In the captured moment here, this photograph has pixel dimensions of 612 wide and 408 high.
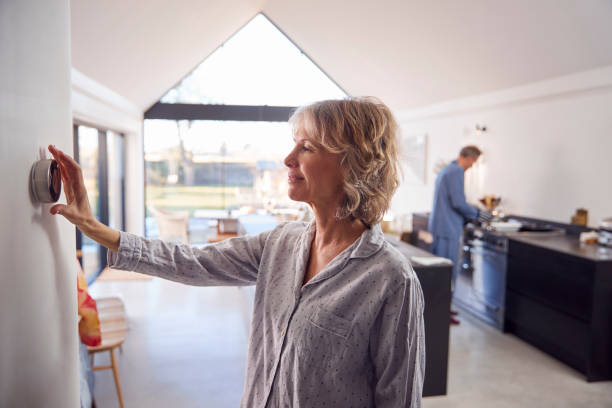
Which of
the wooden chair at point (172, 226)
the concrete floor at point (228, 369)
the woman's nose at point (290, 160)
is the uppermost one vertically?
the woman's nose at point (290, 160)

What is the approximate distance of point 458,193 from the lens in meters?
4.16

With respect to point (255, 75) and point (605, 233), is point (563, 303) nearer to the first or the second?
point (605, 233)

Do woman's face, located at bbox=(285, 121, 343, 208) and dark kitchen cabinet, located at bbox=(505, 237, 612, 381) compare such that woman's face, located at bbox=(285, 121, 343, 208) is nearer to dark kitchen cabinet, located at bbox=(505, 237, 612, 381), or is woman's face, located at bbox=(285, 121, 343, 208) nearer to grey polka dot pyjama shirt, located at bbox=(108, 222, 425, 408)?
grey polka dot pyjama shirt, located at bbox=(108, 222, 425, 408)

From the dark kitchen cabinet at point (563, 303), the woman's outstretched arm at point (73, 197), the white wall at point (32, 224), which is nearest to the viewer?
the white wall at point (32, 224)

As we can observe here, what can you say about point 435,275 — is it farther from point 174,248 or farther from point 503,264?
point 174,248

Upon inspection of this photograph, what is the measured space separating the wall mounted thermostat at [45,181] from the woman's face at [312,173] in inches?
19.5

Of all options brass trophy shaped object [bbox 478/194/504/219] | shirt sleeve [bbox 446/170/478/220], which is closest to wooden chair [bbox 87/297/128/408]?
shirt sleeve [bbox 446/170/478/220]

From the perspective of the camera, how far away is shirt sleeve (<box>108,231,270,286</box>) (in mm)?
1117

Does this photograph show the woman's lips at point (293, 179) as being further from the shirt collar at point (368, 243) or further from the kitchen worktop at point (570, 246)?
the kitchen worktop at point (570, 246)

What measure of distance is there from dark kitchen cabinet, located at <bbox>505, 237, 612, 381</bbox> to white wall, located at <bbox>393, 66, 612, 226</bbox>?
0.61 m

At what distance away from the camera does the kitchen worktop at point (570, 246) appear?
314cm

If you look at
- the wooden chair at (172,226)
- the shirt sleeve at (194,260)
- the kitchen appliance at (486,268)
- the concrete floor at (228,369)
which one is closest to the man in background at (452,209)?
the kitchen appliance at (486,268)

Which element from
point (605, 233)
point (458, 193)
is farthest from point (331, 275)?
point (458, 193)

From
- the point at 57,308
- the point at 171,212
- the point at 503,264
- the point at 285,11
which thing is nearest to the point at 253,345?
the point at 57,308
